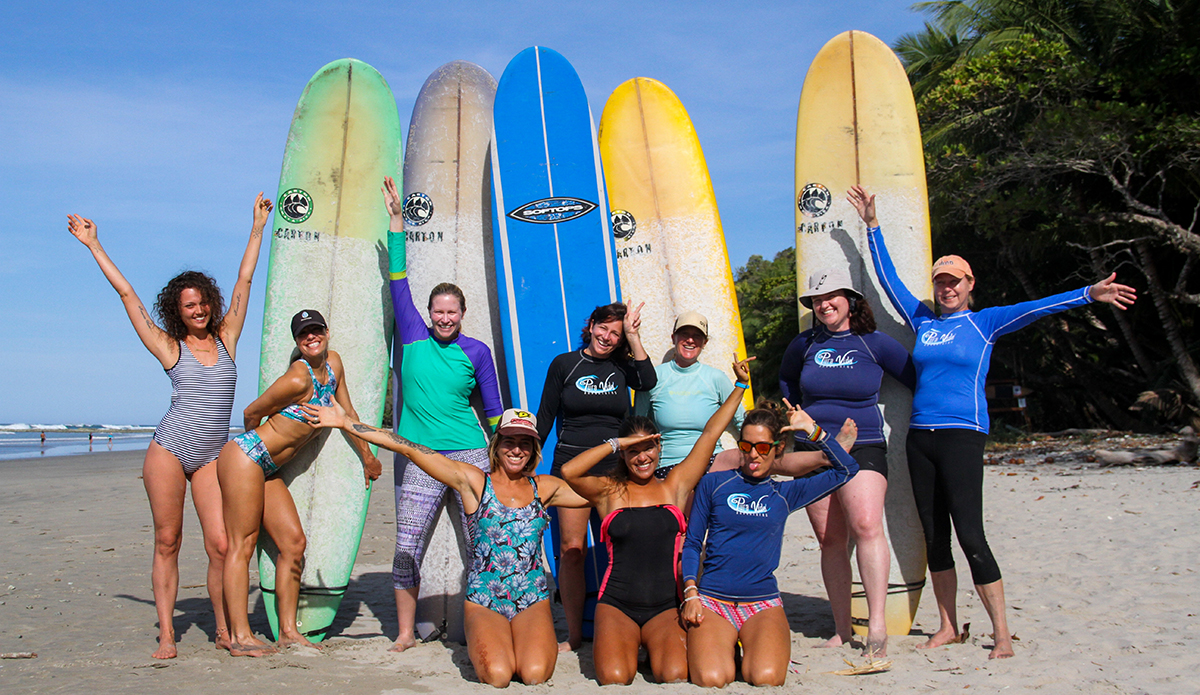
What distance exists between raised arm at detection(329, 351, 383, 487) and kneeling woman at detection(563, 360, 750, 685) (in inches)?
50.8

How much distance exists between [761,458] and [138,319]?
8.87ft

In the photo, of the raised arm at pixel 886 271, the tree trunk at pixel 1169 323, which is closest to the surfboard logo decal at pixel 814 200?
the raised arm at pixel 886 271

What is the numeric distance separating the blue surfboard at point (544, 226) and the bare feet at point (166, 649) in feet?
5.96

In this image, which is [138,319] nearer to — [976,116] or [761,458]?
[761,458]

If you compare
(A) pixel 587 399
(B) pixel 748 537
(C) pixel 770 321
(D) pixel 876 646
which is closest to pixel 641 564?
(B) pixel 748 537

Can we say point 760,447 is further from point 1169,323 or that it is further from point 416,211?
point 1169,323

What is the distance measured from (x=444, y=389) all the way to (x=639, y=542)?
4.13 feet

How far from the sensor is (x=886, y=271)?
410cm

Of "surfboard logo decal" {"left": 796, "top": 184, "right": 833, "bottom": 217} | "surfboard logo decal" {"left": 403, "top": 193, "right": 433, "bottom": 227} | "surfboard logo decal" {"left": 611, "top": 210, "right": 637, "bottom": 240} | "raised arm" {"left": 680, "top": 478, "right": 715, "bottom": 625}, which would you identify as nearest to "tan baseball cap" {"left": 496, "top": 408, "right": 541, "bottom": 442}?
"raised arm" {"left": 680, "top": 478, "right": 715, "bottom": 625}

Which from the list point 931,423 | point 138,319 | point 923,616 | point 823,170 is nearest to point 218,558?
point 138,319

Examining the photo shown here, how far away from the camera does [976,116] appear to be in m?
12.0

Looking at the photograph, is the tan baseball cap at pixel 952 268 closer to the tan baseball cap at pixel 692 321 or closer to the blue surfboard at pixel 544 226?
the tan baseball cap at pixel 692 321

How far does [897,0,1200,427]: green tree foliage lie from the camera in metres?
10.6

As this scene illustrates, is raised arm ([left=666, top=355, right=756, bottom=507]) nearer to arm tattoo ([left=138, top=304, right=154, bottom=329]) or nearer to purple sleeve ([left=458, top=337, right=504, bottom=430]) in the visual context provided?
purple sleeve ([left=458, top=337, right=504, bottom=430])
